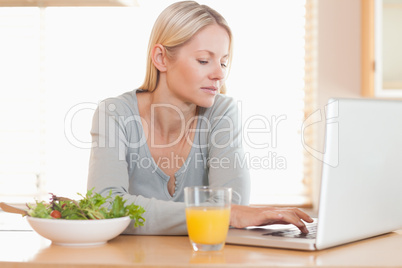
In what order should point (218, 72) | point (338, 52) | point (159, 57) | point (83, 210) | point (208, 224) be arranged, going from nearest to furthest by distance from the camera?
1. point (208, 224)
2. point (83, 210)
3. point (218, 72)
4. point (159, 57)
5. point (338, 52)

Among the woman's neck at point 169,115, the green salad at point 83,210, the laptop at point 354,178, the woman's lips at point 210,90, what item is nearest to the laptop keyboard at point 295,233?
the laptop at point 354,178

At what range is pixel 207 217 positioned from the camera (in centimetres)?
91

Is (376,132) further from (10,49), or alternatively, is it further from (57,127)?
(10,49)

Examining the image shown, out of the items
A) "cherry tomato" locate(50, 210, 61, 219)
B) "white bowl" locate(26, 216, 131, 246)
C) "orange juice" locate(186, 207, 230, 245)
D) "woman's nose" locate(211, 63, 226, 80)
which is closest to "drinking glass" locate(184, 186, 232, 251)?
"orange juice" locate(186, 207, 230, 245)

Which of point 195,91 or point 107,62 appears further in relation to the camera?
point 107,62

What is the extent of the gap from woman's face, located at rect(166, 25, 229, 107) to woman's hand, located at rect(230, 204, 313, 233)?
0.60 meters

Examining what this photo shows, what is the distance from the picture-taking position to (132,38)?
2.95 metres

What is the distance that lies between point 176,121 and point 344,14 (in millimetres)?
1563

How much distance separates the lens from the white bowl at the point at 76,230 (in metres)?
0.95

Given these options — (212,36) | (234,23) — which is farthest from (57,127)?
(212,36)

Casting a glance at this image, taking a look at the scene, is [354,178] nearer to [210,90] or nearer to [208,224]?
[208,224]

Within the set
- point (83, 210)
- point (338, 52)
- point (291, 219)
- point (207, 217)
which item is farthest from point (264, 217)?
point (338, 52)

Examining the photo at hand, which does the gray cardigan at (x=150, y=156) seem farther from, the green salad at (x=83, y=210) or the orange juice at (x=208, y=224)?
the orange juice at (x=208, y=224)

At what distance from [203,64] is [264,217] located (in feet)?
2.26
